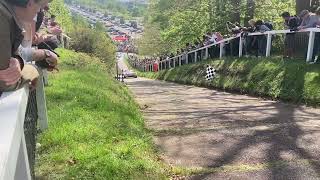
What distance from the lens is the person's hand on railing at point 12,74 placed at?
2.65m

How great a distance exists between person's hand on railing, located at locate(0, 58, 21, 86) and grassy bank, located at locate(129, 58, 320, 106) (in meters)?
8.19

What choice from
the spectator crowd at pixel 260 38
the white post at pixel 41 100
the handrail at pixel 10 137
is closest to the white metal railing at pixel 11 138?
the handrail at pixel 10 137

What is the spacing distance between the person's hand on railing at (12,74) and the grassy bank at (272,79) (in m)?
8.19

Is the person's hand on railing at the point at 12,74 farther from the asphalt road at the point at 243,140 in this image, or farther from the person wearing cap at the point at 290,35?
the person wearing cap at the point at 290,35

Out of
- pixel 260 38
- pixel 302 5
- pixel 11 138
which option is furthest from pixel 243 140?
pixel 302 5

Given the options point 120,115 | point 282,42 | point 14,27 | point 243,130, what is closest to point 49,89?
point 120,115

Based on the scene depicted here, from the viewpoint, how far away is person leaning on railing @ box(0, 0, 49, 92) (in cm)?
248

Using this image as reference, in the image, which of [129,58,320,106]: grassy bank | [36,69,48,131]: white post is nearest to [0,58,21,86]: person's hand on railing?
[36,69,48,131]: white post

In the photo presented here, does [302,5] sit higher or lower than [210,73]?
higher

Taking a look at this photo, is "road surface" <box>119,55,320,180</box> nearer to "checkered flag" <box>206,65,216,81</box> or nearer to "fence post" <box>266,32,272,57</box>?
"fence post" <box>266,32,272,57</box>

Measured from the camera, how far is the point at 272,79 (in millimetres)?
12492

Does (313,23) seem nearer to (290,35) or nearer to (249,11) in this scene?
(290,35)

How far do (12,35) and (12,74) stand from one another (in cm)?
25

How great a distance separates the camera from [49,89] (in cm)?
904
